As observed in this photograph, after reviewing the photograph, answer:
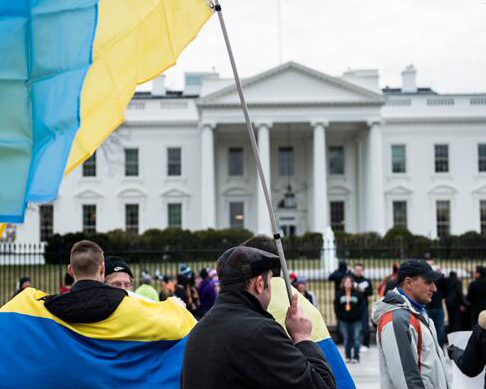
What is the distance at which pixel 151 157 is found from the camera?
50.1 metres

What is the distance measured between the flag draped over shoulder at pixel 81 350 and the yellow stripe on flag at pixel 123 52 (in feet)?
2.89

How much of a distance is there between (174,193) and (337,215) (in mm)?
12448

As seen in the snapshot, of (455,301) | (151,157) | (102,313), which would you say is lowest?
(455,301)

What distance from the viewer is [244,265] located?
9.02 feet

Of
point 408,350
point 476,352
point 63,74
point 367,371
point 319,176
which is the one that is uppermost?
point 319,176

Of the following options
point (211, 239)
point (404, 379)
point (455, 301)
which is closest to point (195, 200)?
point (211, 239)

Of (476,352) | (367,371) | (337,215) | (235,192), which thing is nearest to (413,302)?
(476,352)

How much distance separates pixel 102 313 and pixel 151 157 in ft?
154

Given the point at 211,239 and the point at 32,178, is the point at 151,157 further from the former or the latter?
the point at 32,178

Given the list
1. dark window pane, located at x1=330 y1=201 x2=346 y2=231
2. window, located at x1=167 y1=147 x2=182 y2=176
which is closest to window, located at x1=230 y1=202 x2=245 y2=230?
window, located at x1=167 y1=147 x2=182 y2=176

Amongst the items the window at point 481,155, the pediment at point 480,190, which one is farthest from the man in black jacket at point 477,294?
the window at point 481,155

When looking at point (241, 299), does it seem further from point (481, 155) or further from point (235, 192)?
point (481, 155)

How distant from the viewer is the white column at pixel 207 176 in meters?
46.0

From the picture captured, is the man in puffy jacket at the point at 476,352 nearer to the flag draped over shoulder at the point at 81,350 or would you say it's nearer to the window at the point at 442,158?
the flag draped over shoulder at the point at 81,350
